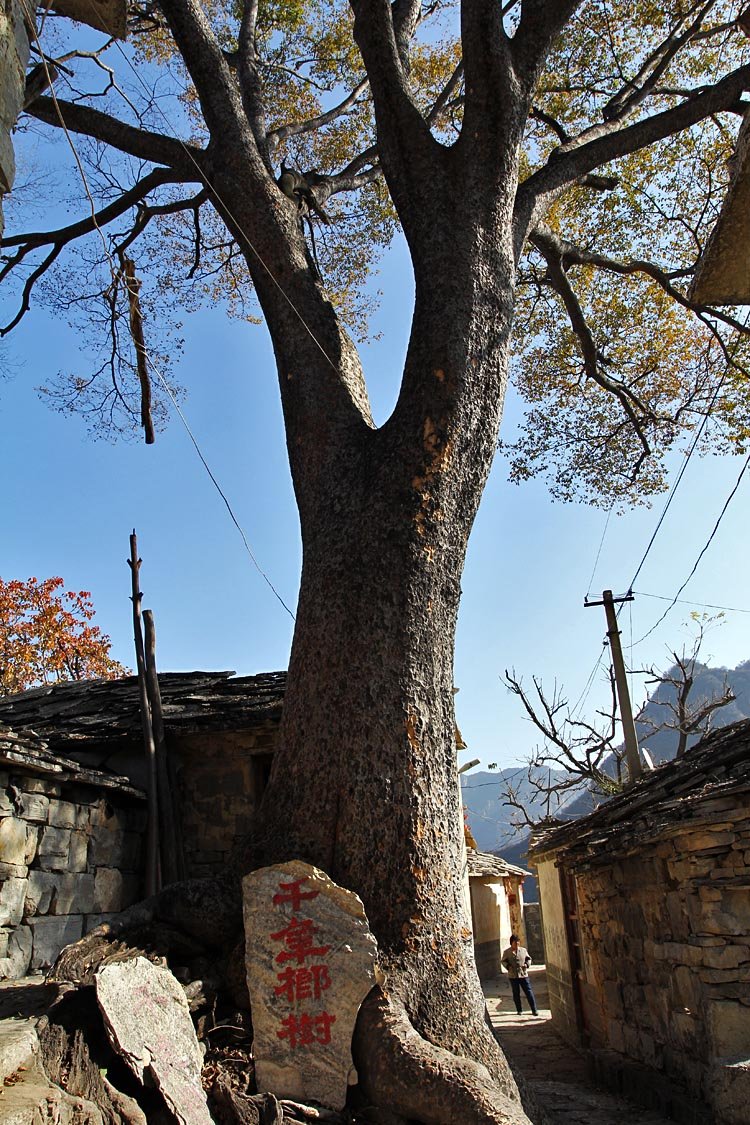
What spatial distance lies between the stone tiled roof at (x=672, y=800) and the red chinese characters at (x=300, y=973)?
335 cm

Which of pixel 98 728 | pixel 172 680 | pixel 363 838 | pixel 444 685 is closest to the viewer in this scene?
pixel 363 838

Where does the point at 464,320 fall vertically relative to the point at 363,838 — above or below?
above

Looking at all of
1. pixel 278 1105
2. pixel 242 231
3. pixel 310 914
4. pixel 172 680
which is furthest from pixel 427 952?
pixel 172 680

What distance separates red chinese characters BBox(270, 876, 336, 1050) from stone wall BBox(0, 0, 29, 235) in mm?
2888

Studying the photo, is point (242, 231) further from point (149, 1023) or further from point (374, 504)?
point (149, 1023)

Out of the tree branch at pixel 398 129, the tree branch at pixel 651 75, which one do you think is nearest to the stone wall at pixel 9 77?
the tree branch at pixel 398 129

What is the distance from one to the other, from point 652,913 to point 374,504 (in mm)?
4833

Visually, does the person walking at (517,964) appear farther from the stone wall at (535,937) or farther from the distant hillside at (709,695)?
the distant hillside at (709,695)

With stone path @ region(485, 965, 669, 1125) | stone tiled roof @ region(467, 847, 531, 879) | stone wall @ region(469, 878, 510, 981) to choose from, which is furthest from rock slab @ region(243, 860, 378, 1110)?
stone wall @ region(469, 878, 510, 981)

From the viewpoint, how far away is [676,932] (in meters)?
6.58

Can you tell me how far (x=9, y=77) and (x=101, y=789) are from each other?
18.7ft

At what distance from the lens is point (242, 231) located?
19.0 ft

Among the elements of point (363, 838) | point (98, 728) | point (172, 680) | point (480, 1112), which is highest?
point (172, 680)

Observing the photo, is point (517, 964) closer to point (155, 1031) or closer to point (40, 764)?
point (40, 764)
